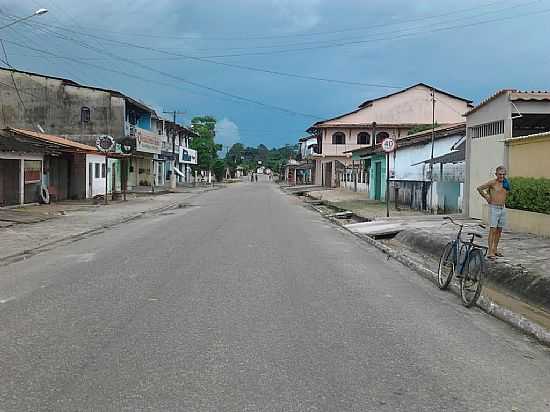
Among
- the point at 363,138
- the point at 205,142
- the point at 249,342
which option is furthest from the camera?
the point at 205,142

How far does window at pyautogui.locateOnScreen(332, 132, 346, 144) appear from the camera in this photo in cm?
7388

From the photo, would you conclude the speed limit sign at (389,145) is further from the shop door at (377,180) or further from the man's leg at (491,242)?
the shop door at (377,180)

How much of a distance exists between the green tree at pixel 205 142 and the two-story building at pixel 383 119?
31053mm

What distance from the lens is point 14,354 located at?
6031 millimetres

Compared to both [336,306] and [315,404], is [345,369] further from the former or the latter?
[336,306]

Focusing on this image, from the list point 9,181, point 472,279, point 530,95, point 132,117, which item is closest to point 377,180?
point 9,181

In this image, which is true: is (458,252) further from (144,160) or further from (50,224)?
(144,160)

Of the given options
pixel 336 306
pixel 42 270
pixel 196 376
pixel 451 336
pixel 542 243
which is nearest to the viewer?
pixel 196 376

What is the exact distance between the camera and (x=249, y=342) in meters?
6.54

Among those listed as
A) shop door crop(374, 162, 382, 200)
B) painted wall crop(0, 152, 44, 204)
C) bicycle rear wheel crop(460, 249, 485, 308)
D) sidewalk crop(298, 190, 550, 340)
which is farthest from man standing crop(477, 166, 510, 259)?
shop door crop(374, 162, 382, 200)

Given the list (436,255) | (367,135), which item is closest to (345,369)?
(436,255)

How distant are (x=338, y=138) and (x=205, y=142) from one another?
34689 millimetres

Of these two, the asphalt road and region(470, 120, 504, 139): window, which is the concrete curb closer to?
the asphalt road

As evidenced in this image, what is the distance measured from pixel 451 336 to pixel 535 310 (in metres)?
2.30
